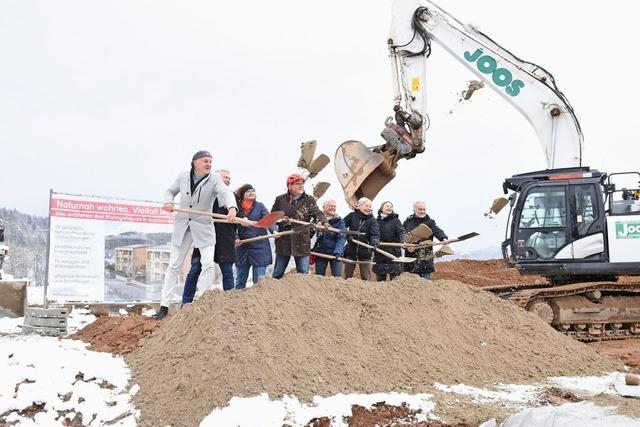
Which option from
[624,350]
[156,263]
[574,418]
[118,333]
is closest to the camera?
[574,418]

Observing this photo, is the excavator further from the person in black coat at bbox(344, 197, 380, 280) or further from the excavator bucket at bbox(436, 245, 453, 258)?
the person in black coat at bbox(344, 197, 380, 280)

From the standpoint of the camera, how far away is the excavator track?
10359mm

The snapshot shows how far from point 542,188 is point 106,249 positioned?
6.59m

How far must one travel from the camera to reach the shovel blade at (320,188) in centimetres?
1038

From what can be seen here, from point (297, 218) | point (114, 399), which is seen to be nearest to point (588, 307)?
point (297, 218)

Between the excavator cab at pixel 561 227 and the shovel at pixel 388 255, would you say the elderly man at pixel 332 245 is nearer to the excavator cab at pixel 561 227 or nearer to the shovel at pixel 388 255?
the shovel at pixel 388 255

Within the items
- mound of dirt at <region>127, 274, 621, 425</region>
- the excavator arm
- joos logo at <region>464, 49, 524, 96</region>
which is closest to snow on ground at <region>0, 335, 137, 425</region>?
mound of dirt at <region>127, 274, 621, 425</region>

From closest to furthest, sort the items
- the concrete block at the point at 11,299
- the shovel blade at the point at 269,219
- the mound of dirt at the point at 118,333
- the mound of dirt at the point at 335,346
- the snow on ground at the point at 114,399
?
the snow on ground at the point at 114,399 → the mound of dirt at the point at 335,346 → the mound of dirt at the point at 118,333 → the shovel blade at the point at 269,219 → the concrete block at the point at 11,299

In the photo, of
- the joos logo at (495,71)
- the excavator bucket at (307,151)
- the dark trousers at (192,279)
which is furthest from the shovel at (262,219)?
the joos logo at (495,71)

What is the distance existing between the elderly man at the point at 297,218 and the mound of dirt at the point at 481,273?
7732mm

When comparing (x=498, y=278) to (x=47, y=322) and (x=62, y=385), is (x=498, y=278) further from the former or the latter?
(x=62, y=385)

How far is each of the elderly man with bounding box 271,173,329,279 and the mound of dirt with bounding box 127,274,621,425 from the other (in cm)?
145

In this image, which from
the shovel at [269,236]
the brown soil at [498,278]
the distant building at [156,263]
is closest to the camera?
the shovel at [269,236]

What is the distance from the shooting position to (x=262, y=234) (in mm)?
8664
